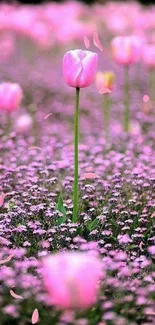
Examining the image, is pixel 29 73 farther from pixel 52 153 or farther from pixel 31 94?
pixel 52 153

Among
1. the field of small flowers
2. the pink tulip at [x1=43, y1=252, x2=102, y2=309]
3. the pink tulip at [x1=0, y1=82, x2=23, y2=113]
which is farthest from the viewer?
the pink tulip at [x1=0, y1=82, x2=23, y2=113]

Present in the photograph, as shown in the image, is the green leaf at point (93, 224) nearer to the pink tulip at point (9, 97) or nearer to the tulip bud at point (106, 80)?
the pink tulip at point (9, 97)

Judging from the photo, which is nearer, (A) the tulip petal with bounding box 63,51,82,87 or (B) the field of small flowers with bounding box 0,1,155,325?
(B) the field of small flowers with bounding box 0,1,155,325

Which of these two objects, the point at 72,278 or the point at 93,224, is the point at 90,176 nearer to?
the point at 93,224

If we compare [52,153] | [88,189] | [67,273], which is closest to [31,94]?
[52,153]

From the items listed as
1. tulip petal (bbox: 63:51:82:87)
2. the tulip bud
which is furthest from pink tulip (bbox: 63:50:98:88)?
the tulip bud

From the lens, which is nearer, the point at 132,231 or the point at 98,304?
the point at 98,304

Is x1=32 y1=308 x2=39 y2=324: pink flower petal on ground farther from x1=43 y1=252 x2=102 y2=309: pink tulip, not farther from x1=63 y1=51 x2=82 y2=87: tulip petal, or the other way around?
x1=63 y1=51 x2=82 y2=87: tulip petal

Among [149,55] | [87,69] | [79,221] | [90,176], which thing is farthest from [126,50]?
[79,221]
